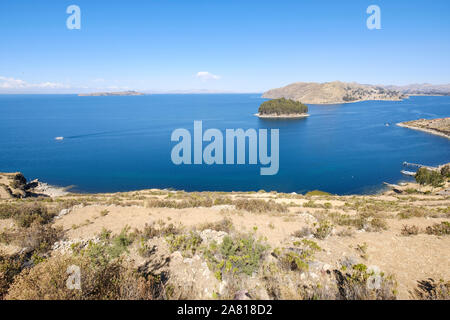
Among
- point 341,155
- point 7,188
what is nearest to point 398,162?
point 341,155

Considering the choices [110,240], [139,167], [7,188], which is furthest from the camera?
[139,167]

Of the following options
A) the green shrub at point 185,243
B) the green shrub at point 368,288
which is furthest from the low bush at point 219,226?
the green shrub at point 368,288

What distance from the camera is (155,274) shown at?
6879 mm

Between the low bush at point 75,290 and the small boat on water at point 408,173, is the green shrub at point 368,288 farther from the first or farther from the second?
the small boat on water at point 408,173

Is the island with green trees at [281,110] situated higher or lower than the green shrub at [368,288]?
higher

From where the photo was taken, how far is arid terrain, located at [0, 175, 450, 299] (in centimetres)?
536

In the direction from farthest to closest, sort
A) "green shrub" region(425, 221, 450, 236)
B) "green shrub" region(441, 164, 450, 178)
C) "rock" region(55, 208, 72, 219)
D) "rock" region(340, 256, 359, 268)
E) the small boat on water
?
the small boat on water
"green shrub" region(441, 164, 450, 178)
"rock" region(55, 208, 72, 219)
"green shrub" region(425, 221, 450, 236)
"rock" region(340, 256, 359, 268)

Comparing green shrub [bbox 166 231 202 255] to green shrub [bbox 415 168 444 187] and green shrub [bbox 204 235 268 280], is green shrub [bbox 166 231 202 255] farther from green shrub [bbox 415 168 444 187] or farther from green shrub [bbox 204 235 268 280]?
green shrub [bbox 415 168 444 187]

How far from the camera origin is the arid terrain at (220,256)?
536cm

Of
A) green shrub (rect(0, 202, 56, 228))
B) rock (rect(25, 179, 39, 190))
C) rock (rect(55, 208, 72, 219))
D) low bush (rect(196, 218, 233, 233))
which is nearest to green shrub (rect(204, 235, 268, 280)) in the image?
low bush (rect(196, 218, 233, 233))

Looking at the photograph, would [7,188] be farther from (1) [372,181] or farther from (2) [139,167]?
(1) [372,181]

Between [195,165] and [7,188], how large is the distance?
102 ft

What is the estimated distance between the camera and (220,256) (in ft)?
24.9

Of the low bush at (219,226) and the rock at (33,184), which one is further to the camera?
the rock at (33,184)
